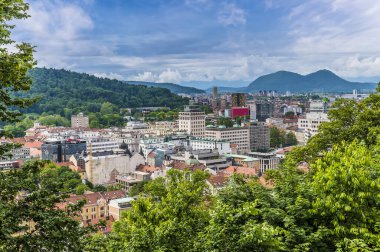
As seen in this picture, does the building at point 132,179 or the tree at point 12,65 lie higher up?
the tree at point 12,65

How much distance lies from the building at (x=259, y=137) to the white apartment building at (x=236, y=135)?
1239mm

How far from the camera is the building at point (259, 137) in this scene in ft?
360

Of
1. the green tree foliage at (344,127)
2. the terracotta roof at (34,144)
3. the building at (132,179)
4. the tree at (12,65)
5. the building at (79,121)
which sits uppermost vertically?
the tree at (12,65)

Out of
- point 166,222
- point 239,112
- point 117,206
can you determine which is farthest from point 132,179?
point 239,112

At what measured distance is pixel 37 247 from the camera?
33.1ft

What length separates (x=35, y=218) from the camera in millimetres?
10484

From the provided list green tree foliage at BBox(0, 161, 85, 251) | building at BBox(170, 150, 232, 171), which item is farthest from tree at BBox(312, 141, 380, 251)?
building at BBox(170, 150, 232, 171)

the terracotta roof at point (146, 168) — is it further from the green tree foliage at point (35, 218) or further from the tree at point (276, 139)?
the green tree foliage at point (35, 218)

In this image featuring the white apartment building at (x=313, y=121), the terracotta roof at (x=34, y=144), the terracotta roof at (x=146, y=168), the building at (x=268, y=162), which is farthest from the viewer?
the white apartment building at (x=313, y=121)

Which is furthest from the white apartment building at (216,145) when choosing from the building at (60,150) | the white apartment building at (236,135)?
the building at (60,150)

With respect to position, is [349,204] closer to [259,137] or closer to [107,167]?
[107,167]

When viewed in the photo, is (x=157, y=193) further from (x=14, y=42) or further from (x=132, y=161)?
(x=132, y=161)

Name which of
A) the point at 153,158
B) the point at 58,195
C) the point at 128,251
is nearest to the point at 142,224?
the point at 128,251

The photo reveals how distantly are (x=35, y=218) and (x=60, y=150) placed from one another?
244ft
